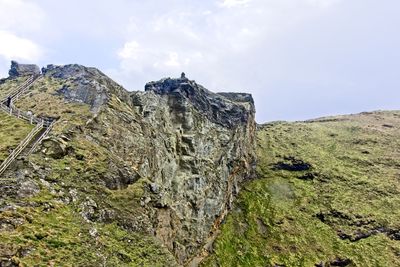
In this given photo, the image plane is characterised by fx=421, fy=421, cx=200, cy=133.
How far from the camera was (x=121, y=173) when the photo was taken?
4581 cm

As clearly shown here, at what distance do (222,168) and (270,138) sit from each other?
3484cm

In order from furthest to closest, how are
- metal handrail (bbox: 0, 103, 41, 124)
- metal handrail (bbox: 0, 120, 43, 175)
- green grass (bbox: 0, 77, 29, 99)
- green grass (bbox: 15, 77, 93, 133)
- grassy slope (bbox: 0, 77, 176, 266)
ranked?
green grass (bbox: 0, 77, 29, 99) → metal handrail (bbox: 0, 103, 41, 124) → green grass (bbox: 15, 77, 93, 133) → metal handrail (bbox: 0, 120, 43, 175) → grassy slope (bbox: 0, 77, 176, 266)

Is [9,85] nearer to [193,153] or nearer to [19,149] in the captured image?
[193,153]

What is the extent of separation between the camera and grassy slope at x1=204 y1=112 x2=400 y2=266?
75188mm

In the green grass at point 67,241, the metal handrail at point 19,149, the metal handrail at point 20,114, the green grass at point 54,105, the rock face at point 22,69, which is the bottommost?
the green grass at point 67,241

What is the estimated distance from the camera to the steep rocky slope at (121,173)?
33.1 metres

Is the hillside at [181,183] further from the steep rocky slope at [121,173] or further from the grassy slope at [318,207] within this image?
the grassy slope at [318,207]

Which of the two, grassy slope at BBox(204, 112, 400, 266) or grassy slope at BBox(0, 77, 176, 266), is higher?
grassy slope at BBox(204, 112, 400, 266)

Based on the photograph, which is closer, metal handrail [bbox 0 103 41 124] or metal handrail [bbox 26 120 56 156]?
metal handrail [bbox 26 120 56 156]

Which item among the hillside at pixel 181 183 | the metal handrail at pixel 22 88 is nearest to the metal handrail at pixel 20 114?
the hillside at pixel 181 183

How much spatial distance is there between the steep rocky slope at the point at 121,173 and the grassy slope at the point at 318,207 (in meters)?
5.21

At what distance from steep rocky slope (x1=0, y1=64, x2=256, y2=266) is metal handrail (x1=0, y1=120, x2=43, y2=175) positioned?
Result: 3.87 ft

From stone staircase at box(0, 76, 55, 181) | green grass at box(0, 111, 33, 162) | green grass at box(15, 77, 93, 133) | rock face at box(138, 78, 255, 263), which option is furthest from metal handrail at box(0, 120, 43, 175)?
rock face at box(138, 78, 255, 263)

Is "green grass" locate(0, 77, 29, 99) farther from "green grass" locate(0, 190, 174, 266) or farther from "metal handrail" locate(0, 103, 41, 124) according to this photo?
"green grass" locate(0, 190, 174, 266)
